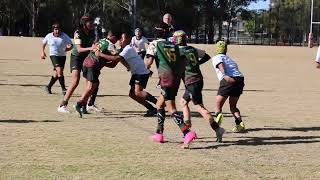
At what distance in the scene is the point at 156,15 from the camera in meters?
83.9

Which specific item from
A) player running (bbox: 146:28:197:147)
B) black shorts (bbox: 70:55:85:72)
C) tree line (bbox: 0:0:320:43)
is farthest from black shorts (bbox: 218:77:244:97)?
tree line (bbox: 0:0:320:43)

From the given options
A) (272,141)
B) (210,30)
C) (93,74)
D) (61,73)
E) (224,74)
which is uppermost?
(224,74)

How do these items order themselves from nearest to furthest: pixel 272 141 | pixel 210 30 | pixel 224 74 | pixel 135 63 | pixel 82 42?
pixel 272 141 → pixel 224 74 → pixel 135 63 → pixel 82 42 → pixel 210 30

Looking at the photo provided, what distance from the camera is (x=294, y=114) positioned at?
13188 millimetres

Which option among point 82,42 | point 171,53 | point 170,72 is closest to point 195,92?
point 170,72

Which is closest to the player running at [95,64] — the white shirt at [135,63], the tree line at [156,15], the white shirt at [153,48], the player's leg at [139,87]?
the white shirt at [135,63]

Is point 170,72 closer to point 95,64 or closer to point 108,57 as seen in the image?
point 108,57

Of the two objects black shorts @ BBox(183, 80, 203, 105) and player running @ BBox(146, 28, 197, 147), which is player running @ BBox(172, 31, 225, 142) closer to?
black shorts @ BBox(183, 80, 203, 105)

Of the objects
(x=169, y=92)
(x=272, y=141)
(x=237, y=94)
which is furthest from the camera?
(x=237, y=94)

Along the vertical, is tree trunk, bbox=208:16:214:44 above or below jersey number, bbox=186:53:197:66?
below

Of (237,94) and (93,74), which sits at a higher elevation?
(93,74)

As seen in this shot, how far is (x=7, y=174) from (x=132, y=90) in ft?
17.7

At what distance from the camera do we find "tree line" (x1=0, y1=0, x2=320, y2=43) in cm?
8150

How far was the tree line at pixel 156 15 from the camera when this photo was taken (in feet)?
267
